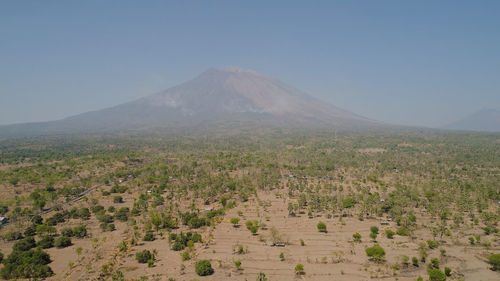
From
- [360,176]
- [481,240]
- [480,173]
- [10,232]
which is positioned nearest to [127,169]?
[10,232]

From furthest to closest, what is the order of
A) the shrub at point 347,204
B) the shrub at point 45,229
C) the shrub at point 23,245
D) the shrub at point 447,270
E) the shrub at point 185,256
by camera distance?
the shrub at point 347,204 → the shrub at point 45,229 → the shrub at point 23,245 → the shrub at point 185,256 → the shrub at point 447,270

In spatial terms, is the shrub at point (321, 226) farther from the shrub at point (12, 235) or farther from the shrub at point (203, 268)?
the shrub at point (12, 235)

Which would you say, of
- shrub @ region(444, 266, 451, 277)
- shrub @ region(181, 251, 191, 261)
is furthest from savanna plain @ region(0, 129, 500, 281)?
shrub @ region(181, 251, 191, 261)

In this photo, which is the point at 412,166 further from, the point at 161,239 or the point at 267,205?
the point at 161,239

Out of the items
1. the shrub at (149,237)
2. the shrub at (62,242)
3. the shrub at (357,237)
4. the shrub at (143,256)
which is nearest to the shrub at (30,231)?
the shrub at (62,242)

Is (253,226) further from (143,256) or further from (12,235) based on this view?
(12,235)

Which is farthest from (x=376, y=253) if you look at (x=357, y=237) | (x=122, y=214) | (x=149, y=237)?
(x=122, y=214)

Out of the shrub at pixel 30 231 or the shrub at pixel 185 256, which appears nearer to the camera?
the shrub at pixel 185 256
